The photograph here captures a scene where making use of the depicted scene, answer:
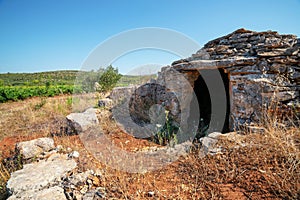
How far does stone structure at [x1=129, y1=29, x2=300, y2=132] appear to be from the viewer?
3656mm

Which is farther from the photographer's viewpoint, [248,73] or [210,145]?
[248,73]

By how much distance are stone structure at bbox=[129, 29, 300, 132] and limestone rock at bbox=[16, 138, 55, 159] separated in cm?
330

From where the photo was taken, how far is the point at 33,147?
365 centimetres

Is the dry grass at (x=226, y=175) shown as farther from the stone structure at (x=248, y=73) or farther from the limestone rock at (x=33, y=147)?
the stone structure at (x=248, y=73)

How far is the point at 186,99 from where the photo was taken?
506 cm

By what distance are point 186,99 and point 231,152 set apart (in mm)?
2475

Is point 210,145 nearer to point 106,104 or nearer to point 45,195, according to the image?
point 45,195

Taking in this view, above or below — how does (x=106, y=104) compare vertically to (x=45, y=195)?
above

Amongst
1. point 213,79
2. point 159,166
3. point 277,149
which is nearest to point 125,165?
point 159,166

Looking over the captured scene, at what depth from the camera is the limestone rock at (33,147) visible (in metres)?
3.52

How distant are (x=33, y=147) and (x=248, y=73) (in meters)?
5.00

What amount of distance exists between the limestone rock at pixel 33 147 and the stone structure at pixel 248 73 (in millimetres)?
3304

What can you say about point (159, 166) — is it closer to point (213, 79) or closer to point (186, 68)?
point (186, 68)

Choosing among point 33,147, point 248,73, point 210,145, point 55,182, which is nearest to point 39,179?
point 55,182
